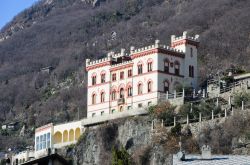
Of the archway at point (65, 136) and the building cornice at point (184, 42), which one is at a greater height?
the building cornice at point (184, 42)

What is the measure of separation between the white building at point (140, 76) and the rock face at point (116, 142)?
151 inches

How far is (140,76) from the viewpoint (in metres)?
120

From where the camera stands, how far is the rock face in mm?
109250

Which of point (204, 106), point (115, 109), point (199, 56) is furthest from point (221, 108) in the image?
point (199, 56)

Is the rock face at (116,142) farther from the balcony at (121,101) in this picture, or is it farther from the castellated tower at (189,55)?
the castellated tower at (189,55)

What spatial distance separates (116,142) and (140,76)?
9.22m

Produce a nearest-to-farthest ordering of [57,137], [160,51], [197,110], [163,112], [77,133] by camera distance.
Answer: [197,110] → [163,112] → [160,51] → [77,133] → [57,137]

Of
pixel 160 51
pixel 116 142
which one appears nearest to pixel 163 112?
pixel 116 142

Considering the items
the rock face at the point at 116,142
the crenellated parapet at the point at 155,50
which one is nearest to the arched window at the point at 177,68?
the crenellated parapet at the point at 155,50

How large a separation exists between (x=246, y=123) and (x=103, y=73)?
28494 millimetres

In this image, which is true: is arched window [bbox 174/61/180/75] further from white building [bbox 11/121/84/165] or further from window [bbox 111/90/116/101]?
white building [bbox 11/121/84/165]

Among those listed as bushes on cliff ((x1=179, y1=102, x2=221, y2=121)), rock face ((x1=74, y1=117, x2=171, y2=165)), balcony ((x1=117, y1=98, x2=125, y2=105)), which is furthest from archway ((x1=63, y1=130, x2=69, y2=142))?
bushes on cliff ((x1=179, y1=102, x2=221, y2=121))

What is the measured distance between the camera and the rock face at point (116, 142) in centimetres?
10925

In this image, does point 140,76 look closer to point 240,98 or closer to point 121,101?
point 121,101
